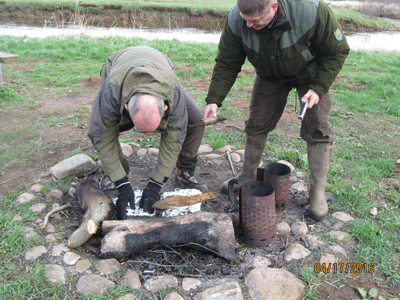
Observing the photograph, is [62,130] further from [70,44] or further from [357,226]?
[70,44]

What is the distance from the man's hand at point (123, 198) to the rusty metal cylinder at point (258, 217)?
92 cm

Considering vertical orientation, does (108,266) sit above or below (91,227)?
below

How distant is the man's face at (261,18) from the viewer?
7.36ft

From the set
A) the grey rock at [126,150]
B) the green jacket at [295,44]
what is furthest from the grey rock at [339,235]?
the grey rock at [126,150]

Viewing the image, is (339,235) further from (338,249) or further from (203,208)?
(203,208)

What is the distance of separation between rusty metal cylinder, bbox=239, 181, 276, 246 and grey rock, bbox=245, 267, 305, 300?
1.04 ft

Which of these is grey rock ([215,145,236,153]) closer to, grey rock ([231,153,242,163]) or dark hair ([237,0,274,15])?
grey rock ([231,153,242,163])

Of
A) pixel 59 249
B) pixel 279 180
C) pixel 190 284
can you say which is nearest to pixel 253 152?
pixel 279 180

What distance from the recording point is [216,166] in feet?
12.7

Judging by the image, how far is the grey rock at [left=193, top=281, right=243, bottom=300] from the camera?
210 centimetres

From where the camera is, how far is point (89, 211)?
2.66 m

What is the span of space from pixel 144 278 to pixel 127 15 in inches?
887

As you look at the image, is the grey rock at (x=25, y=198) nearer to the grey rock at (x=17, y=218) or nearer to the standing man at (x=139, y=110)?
the grey rock at (x=17, y=218)
